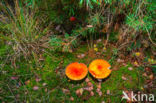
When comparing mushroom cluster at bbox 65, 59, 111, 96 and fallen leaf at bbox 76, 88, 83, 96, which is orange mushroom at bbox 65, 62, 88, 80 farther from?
fallen leaf at bbox 76, 88, 83, 96

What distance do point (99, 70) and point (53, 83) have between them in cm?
88

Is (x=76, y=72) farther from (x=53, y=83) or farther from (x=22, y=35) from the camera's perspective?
(x=22, y=35)

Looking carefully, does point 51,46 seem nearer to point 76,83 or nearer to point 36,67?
point 36,67

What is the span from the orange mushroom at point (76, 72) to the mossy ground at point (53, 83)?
0.86 ft

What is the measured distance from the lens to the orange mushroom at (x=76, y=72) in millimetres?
2068

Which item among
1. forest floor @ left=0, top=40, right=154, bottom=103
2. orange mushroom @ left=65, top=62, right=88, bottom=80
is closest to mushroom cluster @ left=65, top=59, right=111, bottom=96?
orange mushroom @ left=65, top=62, right=88, bottom=80

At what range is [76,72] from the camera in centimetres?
211

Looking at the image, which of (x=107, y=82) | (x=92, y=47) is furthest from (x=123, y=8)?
(x=107, y=82)

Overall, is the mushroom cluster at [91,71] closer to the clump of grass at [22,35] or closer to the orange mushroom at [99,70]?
the orange mushroom at [99,70]

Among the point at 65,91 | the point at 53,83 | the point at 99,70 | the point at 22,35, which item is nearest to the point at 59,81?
the point at 53,83

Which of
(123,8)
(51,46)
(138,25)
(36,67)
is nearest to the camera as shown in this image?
(138,25)

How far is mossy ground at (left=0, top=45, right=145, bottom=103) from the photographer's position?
2129 millimetres

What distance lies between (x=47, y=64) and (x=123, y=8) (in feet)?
5.92

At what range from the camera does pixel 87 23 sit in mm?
2594
